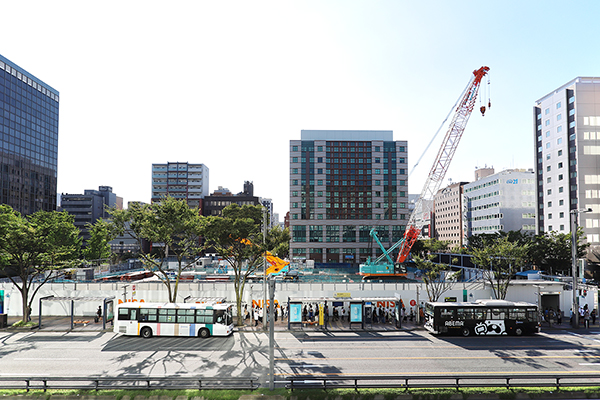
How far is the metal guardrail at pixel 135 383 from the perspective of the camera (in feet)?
58.5

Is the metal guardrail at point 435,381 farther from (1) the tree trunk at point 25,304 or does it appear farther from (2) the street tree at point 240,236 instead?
(1) the tree trunk at point 25,304

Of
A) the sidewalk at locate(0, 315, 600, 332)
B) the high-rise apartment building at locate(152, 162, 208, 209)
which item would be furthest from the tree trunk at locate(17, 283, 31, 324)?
the high-rise apartment building at locate(152, 162, 208, 209)

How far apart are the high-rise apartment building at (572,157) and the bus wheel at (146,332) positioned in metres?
86.1

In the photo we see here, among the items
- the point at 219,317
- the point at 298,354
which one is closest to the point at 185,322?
the point at 219,317

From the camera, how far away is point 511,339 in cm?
2978

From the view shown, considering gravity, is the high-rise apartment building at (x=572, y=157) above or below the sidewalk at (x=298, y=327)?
above

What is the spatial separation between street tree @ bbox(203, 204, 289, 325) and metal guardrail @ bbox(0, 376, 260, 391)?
1347cm

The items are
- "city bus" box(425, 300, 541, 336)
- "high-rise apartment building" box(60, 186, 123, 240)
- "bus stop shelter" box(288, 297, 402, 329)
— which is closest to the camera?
"city bus" box(425, 300, 541, 336)

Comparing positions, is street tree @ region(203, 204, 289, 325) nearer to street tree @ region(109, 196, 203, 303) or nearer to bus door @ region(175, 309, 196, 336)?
street tree @ region(109, 196, 203, 303)

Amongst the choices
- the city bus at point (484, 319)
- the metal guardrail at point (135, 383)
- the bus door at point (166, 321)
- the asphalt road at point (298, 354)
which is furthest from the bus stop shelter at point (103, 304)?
the city bus at point (484, 319)

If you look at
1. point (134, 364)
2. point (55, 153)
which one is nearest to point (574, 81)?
point (134, 364)

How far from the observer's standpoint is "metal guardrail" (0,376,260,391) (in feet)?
58.5

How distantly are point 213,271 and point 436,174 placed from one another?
5099 cm

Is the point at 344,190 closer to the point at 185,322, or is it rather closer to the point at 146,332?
the point at 185,322
